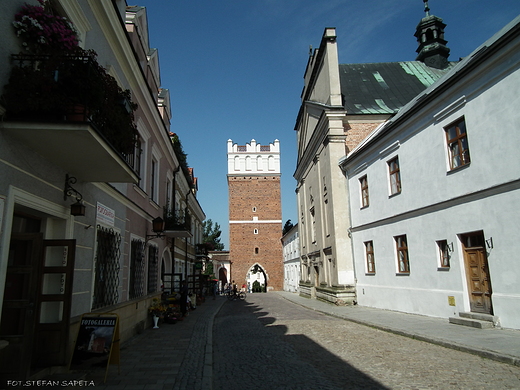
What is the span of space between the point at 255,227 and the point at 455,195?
37.5 metres

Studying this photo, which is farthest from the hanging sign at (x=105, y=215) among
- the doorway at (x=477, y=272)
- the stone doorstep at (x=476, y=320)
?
the doorway at (x=477, y=272)

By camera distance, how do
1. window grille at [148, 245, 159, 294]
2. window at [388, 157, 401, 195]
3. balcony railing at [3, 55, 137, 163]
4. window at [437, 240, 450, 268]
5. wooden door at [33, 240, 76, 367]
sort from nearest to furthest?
balcony railing at [3, 55, 137, 163] < wooden door at [33, 240, 76, 367] < window at [437, 240, 450, 268] < window grille at [148, 245, 159, 294] < window at [388, 157, 401, 195]

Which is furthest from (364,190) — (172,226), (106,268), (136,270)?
(106,268)

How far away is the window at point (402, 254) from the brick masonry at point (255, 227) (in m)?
32.8

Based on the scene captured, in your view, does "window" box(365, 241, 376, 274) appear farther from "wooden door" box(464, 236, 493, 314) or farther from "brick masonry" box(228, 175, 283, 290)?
"brick masonry" box(228, 175, 283, 290)

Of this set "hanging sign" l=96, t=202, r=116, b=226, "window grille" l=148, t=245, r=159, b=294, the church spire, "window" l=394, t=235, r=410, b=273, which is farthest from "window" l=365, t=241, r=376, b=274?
the church spire

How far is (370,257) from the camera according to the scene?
1717cm

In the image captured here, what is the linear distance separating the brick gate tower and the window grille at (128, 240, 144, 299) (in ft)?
116

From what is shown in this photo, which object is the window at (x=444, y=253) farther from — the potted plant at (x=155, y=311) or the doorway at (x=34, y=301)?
the doorway at (x=34, y=301)

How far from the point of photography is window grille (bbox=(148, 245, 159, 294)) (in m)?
12.4

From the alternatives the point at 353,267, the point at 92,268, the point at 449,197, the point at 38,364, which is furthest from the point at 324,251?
the point at 38,364

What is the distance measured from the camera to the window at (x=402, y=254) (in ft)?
45.8

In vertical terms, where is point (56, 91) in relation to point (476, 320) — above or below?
above

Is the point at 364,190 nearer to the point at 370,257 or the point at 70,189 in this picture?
the point at 370,257
